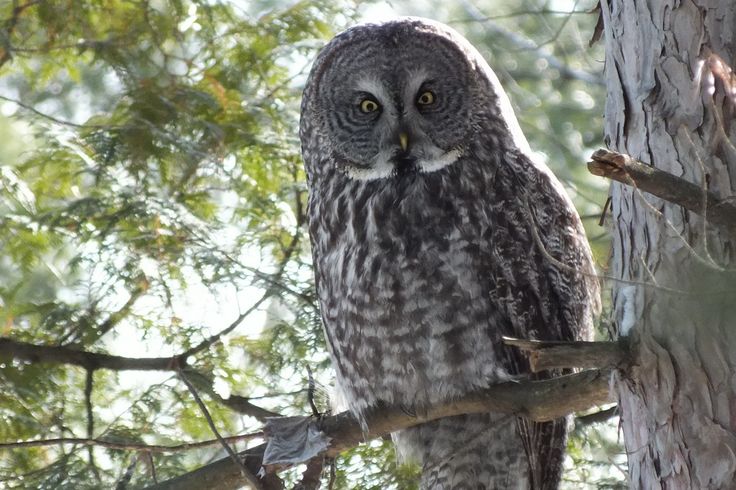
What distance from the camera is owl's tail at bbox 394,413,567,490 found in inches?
131

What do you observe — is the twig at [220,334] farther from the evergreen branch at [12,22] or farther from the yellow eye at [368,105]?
the evergreen branch at [12,22]

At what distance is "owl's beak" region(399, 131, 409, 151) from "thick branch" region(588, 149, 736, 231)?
148 centimetres

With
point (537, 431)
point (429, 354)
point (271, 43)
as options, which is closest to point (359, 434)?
point (429, 354)

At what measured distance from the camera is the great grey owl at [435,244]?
322 centimetres

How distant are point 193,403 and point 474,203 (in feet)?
4.22

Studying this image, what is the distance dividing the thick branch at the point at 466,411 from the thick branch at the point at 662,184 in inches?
23.4

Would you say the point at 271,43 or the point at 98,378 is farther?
the point at 271,43

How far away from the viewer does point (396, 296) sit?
3.25 metres

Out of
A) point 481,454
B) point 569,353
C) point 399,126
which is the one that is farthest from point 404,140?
point 569,353

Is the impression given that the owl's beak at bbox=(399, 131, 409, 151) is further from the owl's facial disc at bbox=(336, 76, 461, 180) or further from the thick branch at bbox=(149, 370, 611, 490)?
the thick branch at bbox=(149, 370, 611, 490)

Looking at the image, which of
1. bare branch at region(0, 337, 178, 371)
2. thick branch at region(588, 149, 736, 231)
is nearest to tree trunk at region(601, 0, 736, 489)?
thick branch at region(588, 149, 736, 231)

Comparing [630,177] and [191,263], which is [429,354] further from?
[630,177]

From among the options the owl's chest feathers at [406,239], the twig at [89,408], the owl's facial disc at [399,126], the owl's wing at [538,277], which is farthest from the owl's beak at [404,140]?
the twig at [89,408]

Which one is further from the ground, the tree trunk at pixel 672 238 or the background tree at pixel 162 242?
the background tree at pixel 162 242
